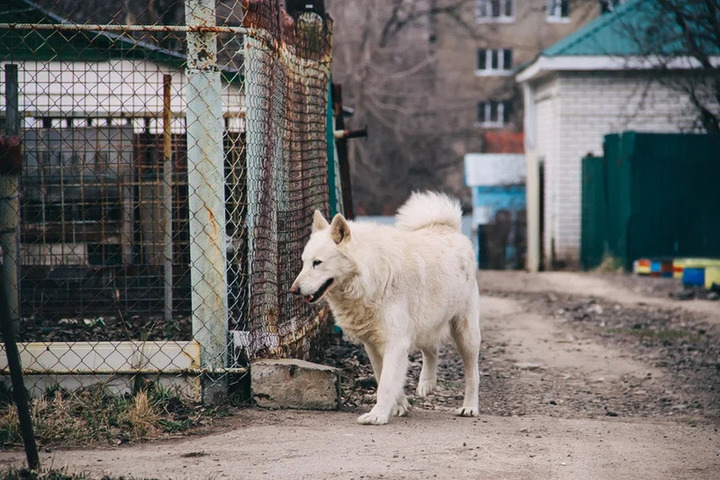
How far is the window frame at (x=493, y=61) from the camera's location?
4575cm

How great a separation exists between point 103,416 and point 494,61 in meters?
42.8

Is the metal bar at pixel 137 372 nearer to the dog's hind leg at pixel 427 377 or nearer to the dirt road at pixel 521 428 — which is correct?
the dirt road at pixel 521 428

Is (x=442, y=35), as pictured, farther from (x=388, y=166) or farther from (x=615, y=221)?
(x=615, y=221)

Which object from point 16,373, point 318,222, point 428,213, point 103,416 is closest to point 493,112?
point 428,213

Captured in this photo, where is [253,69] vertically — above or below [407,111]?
below

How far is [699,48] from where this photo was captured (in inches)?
571

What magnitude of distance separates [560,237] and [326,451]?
17144mm

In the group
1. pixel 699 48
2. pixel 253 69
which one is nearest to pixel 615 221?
pixel 699 48

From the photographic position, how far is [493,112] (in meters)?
45.1

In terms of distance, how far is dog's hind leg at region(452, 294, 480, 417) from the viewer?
6.60 meters

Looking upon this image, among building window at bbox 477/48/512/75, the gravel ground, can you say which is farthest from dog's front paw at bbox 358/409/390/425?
building window at bbox 477/48/512/75

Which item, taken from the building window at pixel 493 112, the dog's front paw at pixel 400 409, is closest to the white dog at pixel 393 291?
the dog's front paw at pixel 400 409

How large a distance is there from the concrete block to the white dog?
1.11 feet

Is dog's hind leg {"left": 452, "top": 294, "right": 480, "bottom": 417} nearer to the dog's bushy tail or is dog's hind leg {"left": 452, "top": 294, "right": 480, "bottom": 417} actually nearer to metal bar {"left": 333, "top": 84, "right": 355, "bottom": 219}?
the dog's bushy tail
